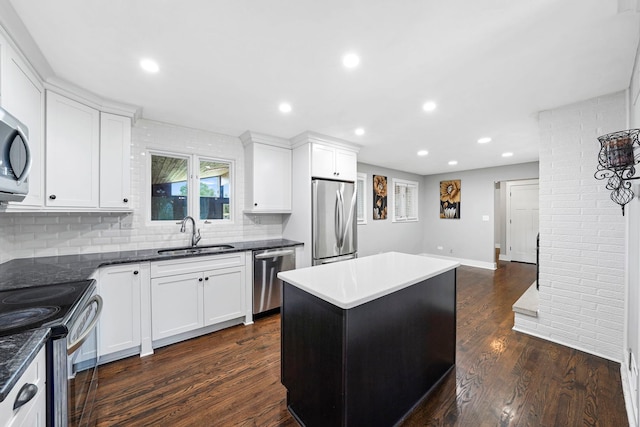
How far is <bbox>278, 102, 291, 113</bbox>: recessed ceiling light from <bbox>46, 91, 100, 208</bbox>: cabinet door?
1.68m

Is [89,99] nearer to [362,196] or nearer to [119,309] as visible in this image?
[119,309]

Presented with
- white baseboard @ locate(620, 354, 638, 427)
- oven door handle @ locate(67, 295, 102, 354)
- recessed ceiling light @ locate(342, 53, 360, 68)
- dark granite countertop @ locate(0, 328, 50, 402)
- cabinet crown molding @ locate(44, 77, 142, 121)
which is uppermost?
recessed ceiling light @ locate(342, 53, 360, 68)

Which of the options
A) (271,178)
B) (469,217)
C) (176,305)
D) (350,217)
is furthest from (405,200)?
(176,305)

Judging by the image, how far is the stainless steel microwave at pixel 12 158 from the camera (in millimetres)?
1197

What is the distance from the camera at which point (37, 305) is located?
49.8 inches

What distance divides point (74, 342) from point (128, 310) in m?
1.28

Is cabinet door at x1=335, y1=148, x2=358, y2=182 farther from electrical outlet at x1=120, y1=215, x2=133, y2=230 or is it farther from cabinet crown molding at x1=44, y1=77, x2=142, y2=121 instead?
electrical outlet at x1=120, y1=215, x2=133, y2=230

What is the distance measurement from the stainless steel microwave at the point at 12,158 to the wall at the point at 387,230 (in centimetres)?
476

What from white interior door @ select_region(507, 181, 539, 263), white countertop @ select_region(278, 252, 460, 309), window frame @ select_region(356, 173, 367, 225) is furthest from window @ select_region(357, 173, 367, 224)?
white interior door @ select_region(507, 181, 539, 263)

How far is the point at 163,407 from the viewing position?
174 cm

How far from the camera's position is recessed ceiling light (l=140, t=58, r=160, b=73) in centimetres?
181

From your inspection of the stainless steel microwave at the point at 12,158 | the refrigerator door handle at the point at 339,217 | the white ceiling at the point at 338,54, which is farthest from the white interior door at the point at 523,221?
the stainless steel microwave at the point at 12,158

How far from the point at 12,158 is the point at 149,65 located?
1036 millimetres

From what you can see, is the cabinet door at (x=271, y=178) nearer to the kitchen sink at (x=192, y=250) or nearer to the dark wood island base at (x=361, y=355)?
the kitchen sink at (x=192, y=250)
